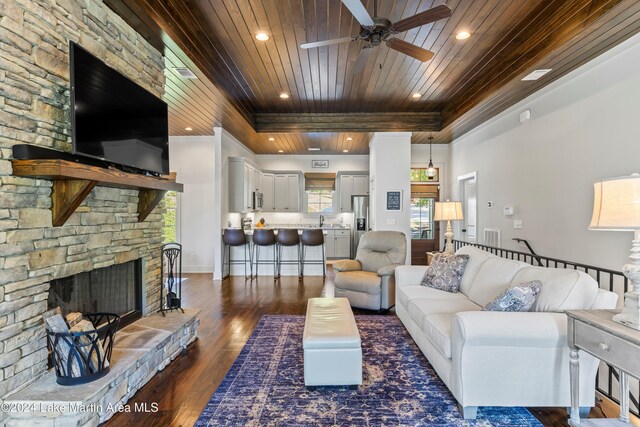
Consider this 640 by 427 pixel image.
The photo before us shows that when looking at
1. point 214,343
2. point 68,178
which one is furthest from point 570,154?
point 68,178

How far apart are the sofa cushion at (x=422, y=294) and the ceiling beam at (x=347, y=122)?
139 inches

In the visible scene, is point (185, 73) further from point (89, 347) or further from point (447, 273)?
point (447, 273)

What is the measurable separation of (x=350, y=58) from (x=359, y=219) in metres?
5.29

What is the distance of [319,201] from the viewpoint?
9.19m

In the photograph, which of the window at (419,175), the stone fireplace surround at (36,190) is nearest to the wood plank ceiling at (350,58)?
the stone fireplace surround at (36,190)

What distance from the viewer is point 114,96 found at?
2373mm

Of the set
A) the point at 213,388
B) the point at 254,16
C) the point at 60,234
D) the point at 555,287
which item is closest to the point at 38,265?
the point at 60,234

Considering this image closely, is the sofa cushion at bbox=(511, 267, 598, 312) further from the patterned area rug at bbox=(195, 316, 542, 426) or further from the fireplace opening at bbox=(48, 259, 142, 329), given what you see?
the fireplace opening at bbox=(48, 259, 142, 329)

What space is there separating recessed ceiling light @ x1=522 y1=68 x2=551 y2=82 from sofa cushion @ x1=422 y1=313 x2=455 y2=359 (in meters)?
2.89

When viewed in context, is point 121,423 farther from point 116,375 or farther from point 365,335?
point 365,335

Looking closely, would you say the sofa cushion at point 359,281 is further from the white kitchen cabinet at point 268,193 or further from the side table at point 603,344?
the white kitchen cabinet at point 268,193

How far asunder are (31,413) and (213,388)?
1.06 metres

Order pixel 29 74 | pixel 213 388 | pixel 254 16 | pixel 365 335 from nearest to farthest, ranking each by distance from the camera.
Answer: pixel 29 74, pixel 213 388, pixel 254 16, pixel 365 335

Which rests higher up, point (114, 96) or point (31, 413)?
point (114, 96)
